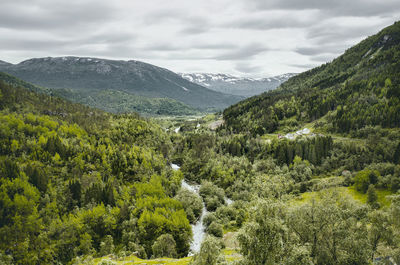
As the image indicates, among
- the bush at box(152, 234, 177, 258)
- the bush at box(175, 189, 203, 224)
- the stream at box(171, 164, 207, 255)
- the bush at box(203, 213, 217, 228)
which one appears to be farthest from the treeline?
the bush at box(203, 213, 217, 228)

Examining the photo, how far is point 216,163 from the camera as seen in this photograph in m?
176

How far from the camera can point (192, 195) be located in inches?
5369

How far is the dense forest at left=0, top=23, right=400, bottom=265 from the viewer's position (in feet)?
166

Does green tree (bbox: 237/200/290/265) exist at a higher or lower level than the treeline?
higher

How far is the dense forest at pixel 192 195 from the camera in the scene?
166ft

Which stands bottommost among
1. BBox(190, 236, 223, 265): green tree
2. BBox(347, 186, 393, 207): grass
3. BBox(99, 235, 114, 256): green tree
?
BBox(99, 235, 114, 256): green tree

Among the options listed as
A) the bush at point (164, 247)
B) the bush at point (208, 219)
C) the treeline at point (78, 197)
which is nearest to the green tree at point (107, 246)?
the treeline at point (78, 197)

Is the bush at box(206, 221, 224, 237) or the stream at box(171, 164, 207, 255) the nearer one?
the stream at box(171, 164, 207, 255)

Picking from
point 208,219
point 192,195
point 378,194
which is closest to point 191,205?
point 192,195

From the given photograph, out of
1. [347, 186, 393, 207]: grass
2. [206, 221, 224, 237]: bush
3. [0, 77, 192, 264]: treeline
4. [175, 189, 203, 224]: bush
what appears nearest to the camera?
[0, 77, 192, 264]: treeline

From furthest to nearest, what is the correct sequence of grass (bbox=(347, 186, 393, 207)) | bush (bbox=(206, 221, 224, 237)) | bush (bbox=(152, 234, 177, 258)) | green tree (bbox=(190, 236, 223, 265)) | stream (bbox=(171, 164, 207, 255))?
grass (bbox=(347, 186, 393, 207)) < bush (bbox=(206, 221, 224, 237)) < stream (bbox=(171, 164, 207, 255)) < bush (bbox=(152, 234, 177, 258)) < green tree (bbox=(190, 236, 223, 265))

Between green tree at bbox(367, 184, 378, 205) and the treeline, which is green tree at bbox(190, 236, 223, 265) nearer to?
the treeline

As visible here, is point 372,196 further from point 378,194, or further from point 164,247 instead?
point 164,247

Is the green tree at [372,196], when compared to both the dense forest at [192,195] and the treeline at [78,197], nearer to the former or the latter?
the dense forest at [192,195]
